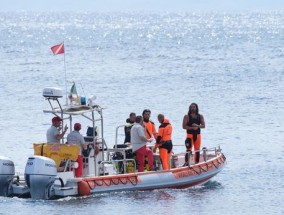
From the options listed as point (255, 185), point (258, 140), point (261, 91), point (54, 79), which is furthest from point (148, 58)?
point (255, 185)

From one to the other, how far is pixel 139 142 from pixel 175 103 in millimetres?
19035

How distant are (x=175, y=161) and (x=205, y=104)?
673 inches

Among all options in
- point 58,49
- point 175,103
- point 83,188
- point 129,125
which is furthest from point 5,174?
point 175,103

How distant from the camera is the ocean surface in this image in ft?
84.1

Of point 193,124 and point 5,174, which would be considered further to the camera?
point 193,124

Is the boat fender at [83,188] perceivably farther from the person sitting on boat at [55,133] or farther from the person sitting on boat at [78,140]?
the person sitting on boat at [55,133]

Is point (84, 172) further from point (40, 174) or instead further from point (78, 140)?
point (40, 174)

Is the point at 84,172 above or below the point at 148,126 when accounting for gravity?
below

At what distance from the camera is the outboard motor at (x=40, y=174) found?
79.9ft

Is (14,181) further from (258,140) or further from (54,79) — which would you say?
(54,79)

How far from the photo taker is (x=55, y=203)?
2470cm

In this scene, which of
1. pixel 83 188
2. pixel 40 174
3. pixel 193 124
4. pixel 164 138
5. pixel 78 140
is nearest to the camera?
pixel 40 174

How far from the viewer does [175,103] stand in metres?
44.8

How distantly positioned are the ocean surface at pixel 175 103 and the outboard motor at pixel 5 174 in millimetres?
253
